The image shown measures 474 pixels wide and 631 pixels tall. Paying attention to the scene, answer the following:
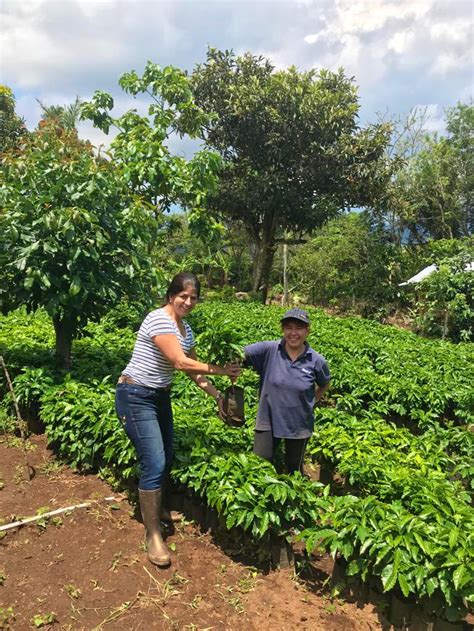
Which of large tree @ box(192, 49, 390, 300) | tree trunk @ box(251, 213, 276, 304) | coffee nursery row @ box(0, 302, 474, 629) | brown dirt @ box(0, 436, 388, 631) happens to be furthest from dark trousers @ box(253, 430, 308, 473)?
tree trunk @ box(251, 213, 276, 304)

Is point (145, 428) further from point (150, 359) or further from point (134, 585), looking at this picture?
point (134, 585)

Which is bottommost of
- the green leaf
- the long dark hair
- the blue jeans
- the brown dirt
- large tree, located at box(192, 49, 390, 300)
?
the brown dirt

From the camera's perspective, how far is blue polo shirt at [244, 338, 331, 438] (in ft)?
11.4

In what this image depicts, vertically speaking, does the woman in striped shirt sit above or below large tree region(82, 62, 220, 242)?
below

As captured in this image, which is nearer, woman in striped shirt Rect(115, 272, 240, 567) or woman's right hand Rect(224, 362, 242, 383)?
woman in striped shirt Rect(115, 272, 240, 567)

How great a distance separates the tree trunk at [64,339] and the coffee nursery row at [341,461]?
15cm

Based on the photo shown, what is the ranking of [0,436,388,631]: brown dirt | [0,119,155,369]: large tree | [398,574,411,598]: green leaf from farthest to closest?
[0,119,155,369]: large tree
[0,436,388,631]: brown dirt
[398,574,411,598]: green leaf

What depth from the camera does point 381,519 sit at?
296 centimetres

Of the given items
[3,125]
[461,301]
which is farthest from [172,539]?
[3,125]

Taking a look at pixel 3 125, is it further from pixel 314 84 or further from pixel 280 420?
pixel 280 420

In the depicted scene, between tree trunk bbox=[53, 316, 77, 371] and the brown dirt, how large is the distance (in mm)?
Result: 2123

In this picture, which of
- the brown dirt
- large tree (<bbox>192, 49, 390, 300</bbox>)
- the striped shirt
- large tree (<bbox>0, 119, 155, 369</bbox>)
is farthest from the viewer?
large tree (<bbox>192, 49, 390, 300</bbox>)

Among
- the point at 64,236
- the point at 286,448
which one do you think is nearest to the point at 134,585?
the point at 286,448

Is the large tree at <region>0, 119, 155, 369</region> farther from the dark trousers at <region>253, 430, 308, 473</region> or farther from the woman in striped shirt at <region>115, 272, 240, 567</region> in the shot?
the dark trousers at <region>253, 430, 308, 473</region>
